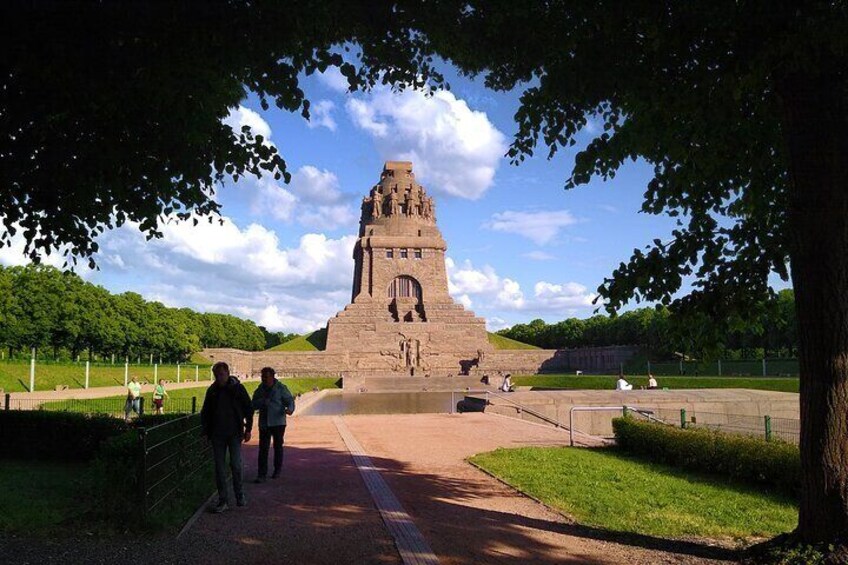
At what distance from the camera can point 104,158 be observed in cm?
618

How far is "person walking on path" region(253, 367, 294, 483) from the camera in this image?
986 cm

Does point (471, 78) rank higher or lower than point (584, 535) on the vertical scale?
higher

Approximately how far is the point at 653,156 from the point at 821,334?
3300 mm

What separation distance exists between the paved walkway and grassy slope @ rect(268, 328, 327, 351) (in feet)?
189

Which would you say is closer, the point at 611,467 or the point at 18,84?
the point at 18,84

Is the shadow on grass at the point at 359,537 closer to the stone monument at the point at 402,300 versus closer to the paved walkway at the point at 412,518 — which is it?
the paved walkway at the point at 412,518

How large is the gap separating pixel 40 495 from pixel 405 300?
64.5 m

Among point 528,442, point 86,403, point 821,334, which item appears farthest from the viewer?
point 86,403

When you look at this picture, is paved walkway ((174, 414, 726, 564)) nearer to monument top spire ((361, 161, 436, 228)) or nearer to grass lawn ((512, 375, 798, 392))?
grass lawn ((512, 375, 798, 392))

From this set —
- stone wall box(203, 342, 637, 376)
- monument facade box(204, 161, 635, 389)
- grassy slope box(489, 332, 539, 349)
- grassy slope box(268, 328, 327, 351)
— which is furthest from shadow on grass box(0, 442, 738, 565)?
grassy slope box(489, 332, 539, 349)

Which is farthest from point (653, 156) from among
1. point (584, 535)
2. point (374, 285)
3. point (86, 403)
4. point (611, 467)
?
point (374, 285)

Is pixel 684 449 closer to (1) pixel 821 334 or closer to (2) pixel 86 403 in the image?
(1) pixel 821 334

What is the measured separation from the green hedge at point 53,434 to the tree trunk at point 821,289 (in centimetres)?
1091

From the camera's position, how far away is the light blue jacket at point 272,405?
988 centimetres
